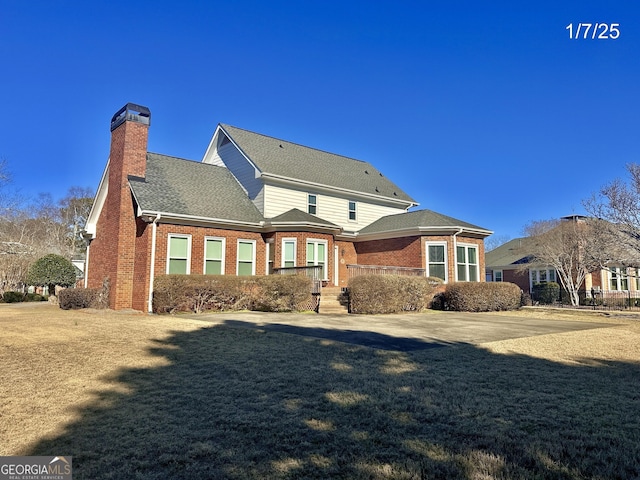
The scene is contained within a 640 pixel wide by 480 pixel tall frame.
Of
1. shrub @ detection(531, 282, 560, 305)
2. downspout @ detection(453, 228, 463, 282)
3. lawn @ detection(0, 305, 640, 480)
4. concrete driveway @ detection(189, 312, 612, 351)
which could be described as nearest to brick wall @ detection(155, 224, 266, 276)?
concrete driveway @ detection(189, 312, 612, 351)

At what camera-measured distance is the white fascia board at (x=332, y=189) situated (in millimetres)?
20734

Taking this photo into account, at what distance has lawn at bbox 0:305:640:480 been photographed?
315 cm

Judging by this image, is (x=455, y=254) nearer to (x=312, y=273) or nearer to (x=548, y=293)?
(x=312, y=273)

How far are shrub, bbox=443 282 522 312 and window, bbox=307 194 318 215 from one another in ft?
27.3

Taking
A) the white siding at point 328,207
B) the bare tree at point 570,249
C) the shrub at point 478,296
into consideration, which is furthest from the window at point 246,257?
the bare tree at point 570,249

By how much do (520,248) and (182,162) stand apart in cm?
2941

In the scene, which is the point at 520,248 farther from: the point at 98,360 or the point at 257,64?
the point at 98,360

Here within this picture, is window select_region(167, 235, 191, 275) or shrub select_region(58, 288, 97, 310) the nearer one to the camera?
shrub select_region(58, 288, 97, 310)

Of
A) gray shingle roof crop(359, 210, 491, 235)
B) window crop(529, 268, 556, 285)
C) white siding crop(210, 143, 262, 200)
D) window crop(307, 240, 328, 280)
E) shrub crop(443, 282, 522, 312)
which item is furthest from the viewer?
window crop(529, 268, 556, 285)

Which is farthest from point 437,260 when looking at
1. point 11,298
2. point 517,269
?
point 11,298

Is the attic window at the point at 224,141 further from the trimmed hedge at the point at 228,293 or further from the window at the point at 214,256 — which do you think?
the trimmed hedge at the point at 228,293

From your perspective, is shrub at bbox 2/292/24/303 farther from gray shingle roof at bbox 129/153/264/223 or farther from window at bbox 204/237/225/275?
window at bbox 204/237/225/275

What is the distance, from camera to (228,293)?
15.4 metres

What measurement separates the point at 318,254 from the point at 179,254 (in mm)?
6273
